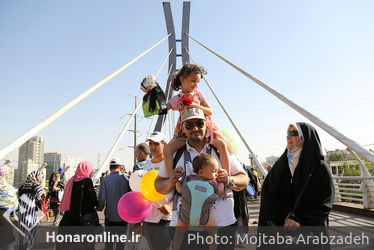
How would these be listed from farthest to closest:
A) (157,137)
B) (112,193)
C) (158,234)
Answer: (112,193) < (157,137) < (158,234)

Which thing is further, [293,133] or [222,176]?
[293,133]

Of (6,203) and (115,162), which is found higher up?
(115,162)

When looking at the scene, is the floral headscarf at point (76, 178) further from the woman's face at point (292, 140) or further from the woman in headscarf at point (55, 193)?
the woman in headscarf at point (55, 193)

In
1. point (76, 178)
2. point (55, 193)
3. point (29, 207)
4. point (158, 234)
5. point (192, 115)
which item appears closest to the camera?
point (192, 115)

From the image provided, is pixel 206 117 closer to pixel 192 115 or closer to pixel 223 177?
pixel 192 115

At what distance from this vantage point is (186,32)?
14.3 m

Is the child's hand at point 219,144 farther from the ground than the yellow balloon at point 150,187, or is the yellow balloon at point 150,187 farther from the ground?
the child's hand at point 219,144

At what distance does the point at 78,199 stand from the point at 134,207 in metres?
1.04

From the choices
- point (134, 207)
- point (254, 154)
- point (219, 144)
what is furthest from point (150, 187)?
point (254, 154)

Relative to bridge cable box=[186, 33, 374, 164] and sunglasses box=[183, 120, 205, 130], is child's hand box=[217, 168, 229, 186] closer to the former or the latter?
sunglasses box=[183, 120, 205, 130]

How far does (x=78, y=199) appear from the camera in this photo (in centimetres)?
354

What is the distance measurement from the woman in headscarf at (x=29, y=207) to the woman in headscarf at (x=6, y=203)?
0.12 metres

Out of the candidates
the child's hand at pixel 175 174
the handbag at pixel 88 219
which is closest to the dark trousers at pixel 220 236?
the child's hand at pixel 175 174

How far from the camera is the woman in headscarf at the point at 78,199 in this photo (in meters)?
3.48
